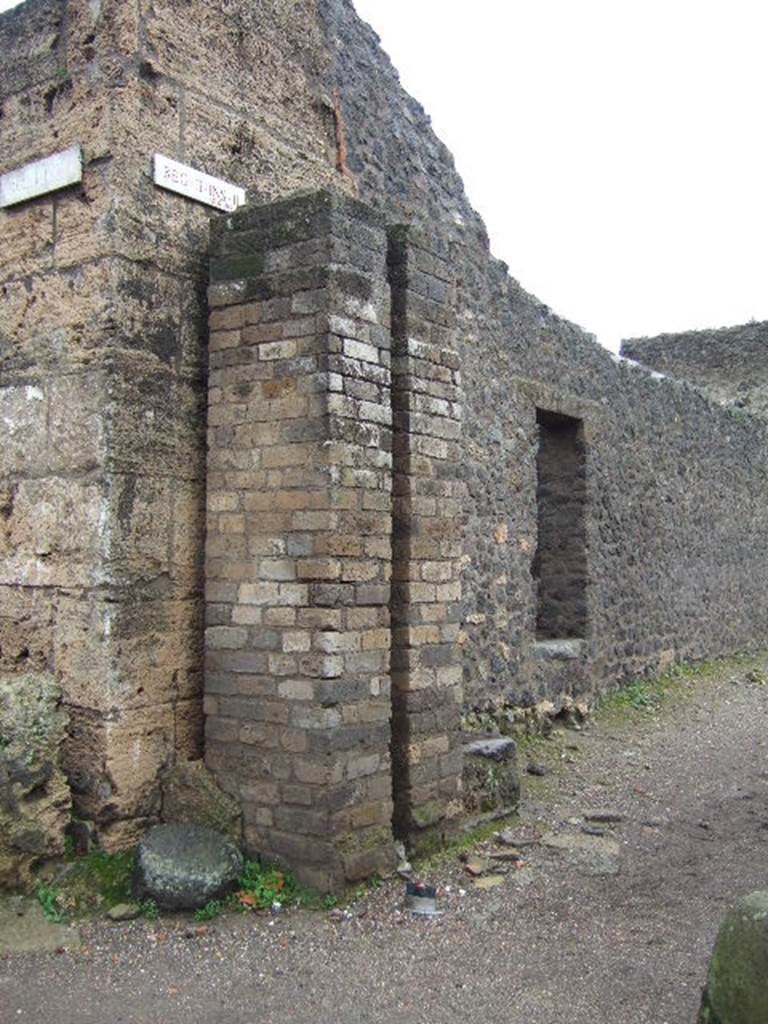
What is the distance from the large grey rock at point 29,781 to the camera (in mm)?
4633

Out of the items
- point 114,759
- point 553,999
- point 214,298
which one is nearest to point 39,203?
point 214,298

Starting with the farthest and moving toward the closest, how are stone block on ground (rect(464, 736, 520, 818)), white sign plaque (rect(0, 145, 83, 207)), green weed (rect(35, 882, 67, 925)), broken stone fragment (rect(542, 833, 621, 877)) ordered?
stone block on ground (rect(464, 736, 520, 818)) < broken stone fragment (rect(542, 833, 621, 877)) < white sign plaque (rect(0, 145, 83, 207)) < green weed (rect(35, 882, 67, 925))

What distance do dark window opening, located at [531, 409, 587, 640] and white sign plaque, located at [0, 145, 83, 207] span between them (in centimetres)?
542

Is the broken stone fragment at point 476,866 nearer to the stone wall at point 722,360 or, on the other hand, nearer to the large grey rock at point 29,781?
the large grey rock at point 29,781

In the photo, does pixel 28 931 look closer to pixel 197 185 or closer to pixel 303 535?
pixel 303 535

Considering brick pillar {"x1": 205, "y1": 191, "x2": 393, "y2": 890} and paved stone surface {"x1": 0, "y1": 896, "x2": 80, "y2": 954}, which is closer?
paved stone surface {"x1": 0, "y1": 896, "x2": 80, "y2": 954}

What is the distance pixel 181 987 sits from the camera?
13.0 ft

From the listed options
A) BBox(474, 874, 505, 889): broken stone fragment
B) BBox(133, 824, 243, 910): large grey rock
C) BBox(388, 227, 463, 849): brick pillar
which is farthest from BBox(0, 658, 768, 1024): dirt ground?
BBox(388, 227, 463, 849): brick pillar

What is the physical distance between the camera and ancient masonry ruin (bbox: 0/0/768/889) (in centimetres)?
484

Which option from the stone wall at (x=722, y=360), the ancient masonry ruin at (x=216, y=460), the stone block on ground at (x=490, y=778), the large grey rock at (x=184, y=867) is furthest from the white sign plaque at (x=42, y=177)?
the stone wall at (x=722, y=360)

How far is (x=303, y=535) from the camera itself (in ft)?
15.9

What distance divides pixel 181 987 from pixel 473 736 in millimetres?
2837

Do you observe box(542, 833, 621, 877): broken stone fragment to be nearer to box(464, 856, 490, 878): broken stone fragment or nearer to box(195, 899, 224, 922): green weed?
box(464, 856, 490, 878): broken stone fragment

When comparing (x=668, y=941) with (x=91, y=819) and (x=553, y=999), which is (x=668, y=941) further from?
(x=91, y=819)
